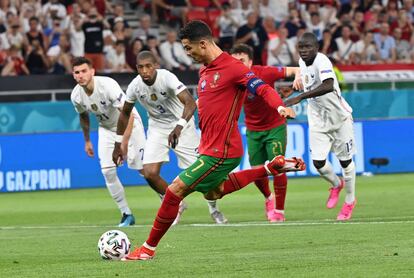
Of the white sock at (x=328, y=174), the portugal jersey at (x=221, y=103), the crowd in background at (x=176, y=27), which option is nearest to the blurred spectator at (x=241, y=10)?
the crowd in background at (x=176, y=27)

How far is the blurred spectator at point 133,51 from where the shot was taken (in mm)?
29562

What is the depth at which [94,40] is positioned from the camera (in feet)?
94.8

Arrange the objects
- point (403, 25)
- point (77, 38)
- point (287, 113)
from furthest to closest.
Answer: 1. point (403, 25)
2. point (77, 38)
3. point (287, 113)

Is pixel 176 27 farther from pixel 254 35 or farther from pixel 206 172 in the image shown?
pixel 206 172

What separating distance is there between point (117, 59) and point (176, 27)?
401 centimetres

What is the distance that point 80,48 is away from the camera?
96.0 feet

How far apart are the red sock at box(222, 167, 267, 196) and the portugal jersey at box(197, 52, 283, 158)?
0.47 metres

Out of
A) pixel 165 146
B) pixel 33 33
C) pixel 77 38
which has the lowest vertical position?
pixel 77 38

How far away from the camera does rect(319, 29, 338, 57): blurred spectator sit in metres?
32.0

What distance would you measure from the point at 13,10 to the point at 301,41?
1461 centimetres

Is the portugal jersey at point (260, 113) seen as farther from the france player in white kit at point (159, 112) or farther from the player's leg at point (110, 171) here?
the player's leg at point (110, 171)

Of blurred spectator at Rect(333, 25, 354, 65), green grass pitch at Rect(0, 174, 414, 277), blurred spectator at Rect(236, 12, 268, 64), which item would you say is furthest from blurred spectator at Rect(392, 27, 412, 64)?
green grass pitch at Rect(0, 174, 414, 277)

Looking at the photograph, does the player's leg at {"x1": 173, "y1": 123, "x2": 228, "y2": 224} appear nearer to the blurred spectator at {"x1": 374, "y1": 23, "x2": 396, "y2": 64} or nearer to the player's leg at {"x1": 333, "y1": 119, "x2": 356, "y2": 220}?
the player's leg at {"x1": 333, "y1": 119, "x2": 356, "y2": 220}

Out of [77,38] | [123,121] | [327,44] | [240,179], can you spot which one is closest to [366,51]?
[327,44]
